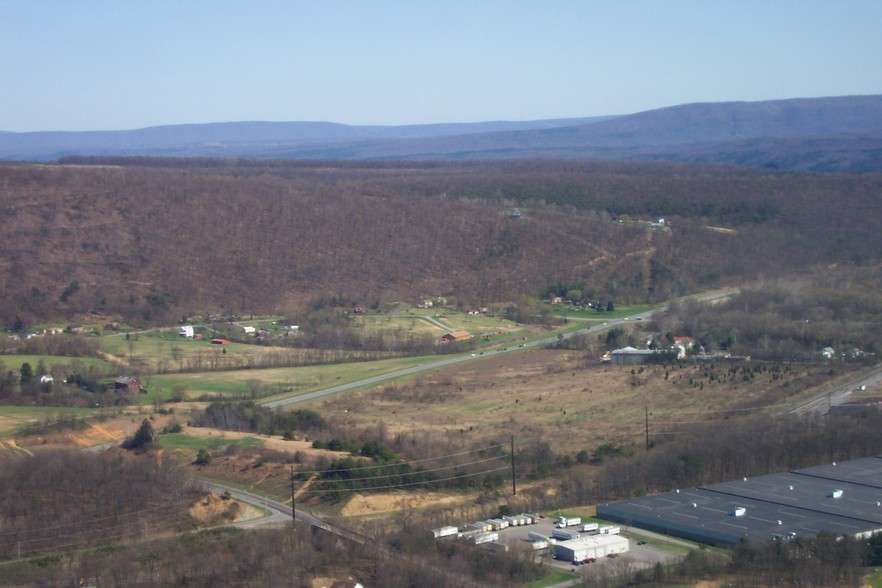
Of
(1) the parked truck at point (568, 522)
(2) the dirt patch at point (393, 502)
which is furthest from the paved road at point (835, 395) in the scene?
(1) the parked truck at point (568, 522)

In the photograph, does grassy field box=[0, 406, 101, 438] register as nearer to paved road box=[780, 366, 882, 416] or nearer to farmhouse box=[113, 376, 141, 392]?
farmhouse box=[113, 376, 141, 392]

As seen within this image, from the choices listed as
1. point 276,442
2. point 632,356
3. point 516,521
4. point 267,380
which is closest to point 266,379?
point 267,380

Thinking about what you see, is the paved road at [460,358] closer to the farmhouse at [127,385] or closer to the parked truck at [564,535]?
the farmhouse at [127,385]

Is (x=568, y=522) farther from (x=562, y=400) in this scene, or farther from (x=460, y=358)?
(x=460, y=358)

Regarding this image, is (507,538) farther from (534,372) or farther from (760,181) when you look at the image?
(760,181)

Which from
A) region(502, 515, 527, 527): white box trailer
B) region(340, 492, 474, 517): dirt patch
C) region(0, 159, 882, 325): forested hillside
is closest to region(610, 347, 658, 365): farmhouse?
region(0, 159, 882, 325): forested hillside

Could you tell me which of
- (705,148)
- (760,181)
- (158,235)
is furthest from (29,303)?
(705,148)
